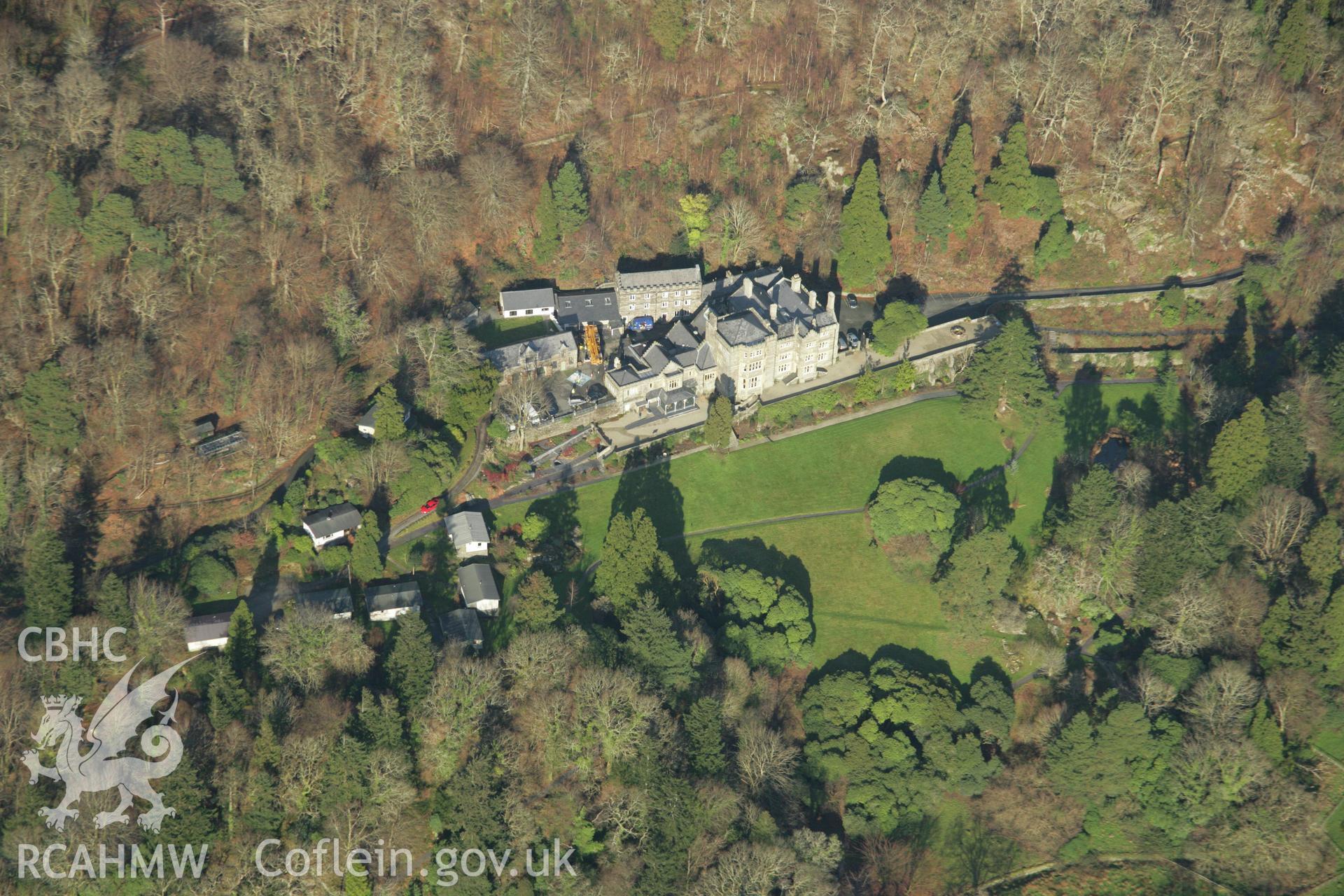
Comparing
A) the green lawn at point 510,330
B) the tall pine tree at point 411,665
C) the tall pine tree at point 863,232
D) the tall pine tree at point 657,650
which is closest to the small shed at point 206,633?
the tall pine tree at point 411,665

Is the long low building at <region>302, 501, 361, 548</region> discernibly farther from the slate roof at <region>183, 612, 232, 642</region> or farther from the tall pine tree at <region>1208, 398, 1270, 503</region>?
the tall pine tree at <region>1208, 398, 1270, 503</region>

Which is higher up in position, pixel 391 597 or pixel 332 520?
pixel 332 520

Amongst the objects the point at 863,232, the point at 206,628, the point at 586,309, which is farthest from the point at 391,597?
the point at 863,232

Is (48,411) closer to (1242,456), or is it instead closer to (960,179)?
(960,179)

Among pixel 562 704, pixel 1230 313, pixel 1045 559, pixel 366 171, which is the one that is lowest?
pixel 562 704

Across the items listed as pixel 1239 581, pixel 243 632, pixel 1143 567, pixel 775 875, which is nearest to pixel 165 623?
pixel 243 632

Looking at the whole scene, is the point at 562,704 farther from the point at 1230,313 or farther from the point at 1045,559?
the point at 1230,313

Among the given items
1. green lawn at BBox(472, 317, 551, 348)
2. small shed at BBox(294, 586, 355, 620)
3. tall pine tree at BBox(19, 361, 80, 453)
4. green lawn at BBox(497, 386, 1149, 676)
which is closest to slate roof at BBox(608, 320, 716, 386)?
green lawn at BBox(472, 317, 551, 348)
